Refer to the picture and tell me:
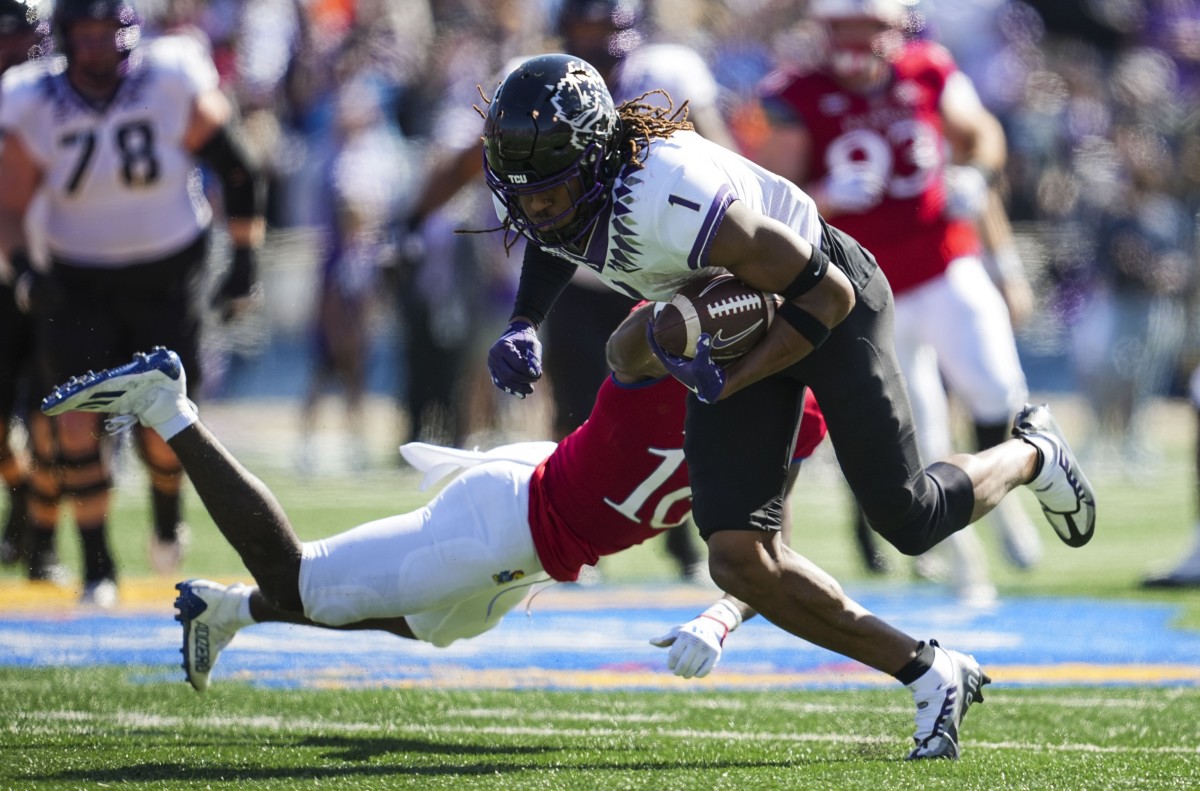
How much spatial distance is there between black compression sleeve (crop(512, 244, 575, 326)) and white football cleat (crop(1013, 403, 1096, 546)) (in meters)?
1.34

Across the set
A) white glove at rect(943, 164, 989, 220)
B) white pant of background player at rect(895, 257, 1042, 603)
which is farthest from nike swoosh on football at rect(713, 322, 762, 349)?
white glove at rect(943, 164, 989, 220)

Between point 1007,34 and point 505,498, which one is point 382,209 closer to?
point 1007,34

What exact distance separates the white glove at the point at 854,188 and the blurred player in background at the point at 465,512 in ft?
8.61

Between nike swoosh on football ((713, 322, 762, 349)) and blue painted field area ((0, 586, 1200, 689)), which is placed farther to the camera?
blue painted field area ((0, 586, 1200, 689))

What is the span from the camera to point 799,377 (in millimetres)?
4055

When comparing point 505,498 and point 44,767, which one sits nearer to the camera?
point 44,767

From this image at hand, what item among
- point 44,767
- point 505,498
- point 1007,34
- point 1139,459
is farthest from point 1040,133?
point 44,767

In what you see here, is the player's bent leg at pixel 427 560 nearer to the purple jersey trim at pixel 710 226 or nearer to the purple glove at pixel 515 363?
the purple glove at pixel 515 363

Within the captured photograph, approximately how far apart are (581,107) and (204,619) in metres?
1.68

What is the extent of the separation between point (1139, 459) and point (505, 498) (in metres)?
9.43

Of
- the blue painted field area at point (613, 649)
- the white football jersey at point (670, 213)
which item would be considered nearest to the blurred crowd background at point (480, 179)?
the blue painted field area at point (613, 649)

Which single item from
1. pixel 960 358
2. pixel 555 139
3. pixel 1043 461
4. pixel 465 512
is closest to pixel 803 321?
pixel 555 139

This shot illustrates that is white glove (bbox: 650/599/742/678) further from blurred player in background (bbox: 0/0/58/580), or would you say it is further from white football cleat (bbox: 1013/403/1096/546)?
blurred player in background (bbox: 0/0/58/580)

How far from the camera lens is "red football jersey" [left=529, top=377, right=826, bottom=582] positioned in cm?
431
